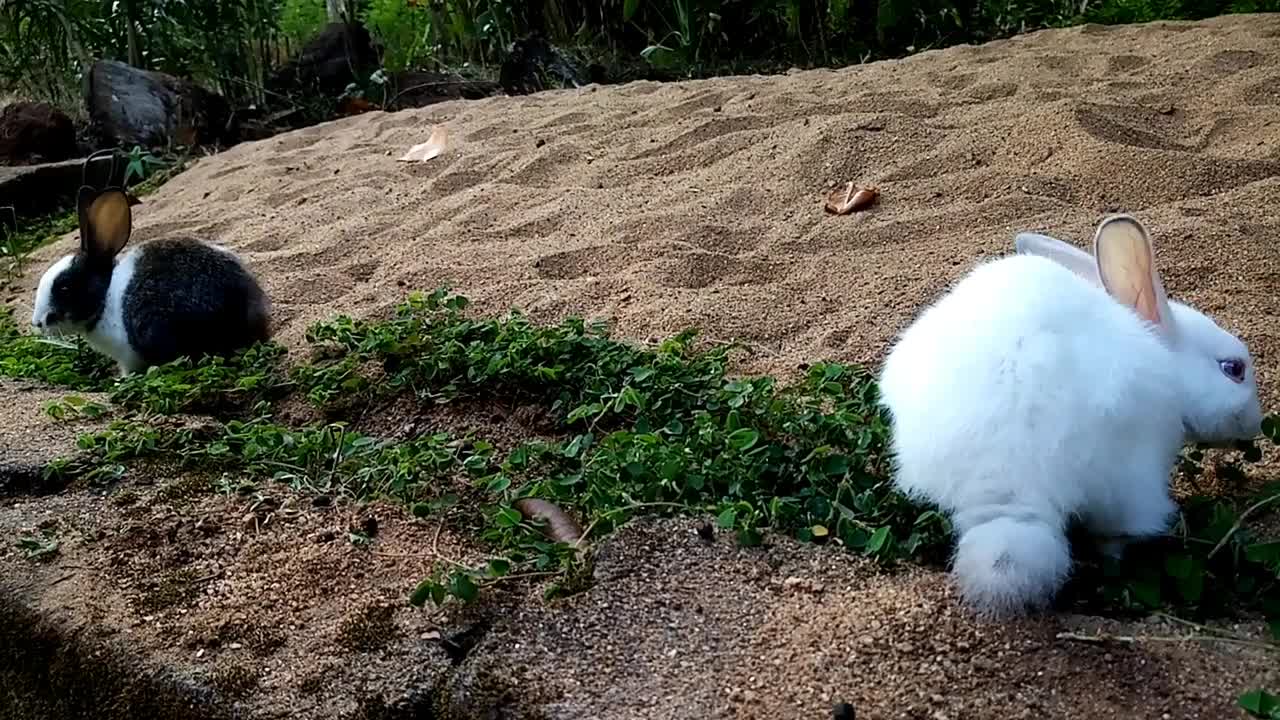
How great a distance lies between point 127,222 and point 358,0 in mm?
6181

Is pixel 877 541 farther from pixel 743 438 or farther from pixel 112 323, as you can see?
pixel 112 323

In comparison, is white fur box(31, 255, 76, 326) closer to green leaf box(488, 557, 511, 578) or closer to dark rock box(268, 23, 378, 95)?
green leaf box(488, 557, 511, 578)

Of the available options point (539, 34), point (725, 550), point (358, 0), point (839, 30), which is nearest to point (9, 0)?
point (358, 0)

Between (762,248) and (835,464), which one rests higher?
(835,464)

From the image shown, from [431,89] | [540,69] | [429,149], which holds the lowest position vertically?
[431,89]

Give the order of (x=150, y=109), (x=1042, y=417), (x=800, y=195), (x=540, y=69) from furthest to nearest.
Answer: (x=150, y=109) → (x=540, y=69) → (x=800, y=195) → (x=1042, y=417)

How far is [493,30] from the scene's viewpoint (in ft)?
31.8

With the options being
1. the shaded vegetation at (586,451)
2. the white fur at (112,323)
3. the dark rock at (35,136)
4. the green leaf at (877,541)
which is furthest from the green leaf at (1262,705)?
the dark rock at (35,136)

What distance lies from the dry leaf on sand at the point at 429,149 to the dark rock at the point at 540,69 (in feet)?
6.49

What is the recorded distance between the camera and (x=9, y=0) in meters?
9.03

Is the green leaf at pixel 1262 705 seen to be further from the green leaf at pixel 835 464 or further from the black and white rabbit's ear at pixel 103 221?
the black and white rabbit's ear at pixel 103 221

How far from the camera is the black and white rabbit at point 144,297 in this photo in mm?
4402

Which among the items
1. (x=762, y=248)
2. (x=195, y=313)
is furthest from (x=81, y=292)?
(x=762, y=248)

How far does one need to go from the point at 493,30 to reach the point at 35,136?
3270mm
